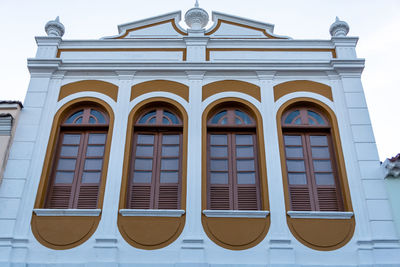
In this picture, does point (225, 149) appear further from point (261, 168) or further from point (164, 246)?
point (164, 246)

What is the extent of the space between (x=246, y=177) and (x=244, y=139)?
0.93 m

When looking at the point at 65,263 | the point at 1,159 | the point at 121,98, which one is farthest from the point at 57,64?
the point at 65,263

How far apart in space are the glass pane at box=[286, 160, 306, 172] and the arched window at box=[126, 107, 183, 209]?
2.24 meters

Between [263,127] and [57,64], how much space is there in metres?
4.89

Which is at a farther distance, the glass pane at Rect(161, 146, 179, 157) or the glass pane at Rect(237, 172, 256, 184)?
the glass pane at Rect(161, 146, 179, 157)

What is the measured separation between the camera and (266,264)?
809 centimetres

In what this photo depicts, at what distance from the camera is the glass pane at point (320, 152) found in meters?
9.62

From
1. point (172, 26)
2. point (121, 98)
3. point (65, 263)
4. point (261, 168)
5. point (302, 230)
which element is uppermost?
point (172, 26)

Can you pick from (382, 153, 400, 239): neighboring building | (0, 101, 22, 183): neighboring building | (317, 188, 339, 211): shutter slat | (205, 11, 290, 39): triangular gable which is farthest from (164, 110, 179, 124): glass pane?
(382, 153, 400, 239): neighboring building

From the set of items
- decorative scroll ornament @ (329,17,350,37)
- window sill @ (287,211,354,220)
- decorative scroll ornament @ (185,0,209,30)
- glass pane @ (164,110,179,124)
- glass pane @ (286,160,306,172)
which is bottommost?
window sill @ (287,211,354,220)

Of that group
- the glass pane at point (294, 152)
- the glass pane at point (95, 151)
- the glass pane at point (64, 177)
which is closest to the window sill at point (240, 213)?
the glass pane at point (294, 152)

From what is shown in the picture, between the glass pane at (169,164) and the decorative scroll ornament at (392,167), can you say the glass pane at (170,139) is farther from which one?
the decorative scroll ornament at (392,167)

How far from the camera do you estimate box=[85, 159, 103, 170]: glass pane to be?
9.46 meters

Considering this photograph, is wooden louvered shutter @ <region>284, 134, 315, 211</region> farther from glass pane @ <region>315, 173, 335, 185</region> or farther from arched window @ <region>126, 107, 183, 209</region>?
arched window @ <region>126, 107, 183, 209</region>
